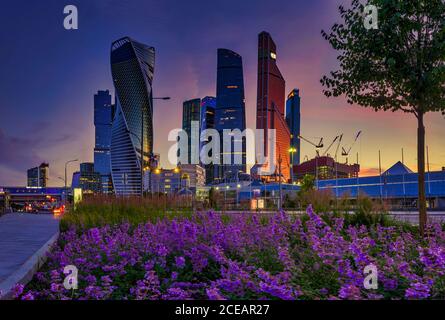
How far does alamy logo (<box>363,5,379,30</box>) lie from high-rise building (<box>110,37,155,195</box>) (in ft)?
345

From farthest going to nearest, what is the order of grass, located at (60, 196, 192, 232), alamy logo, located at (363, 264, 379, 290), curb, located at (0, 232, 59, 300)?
grass, located at (60, 196, 192, 232) < curb, located at (0, 232, 59, 300) < alamy logo, located at (363, 264, 379, 290)

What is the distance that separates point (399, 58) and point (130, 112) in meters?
120

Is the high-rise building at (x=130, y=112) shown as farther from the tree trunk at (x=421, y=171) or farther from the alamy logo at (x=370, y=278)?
the alamy logo at (x=370, y=278)

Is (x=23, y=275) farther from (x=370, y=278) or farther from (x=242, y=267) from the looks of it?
(x=370, y=278)

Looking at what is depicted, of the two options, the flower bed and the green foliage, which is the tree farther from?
the flower bed

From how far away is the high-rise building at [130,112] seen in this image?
117500mm

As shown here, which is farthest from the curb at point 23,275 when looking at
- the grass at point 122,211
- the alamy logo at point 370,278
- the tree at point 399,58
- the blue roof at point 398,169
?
the blue roof at point 398,169

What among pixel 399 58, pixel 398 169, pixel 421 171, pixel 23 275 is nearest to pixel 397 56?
pixel 399 58

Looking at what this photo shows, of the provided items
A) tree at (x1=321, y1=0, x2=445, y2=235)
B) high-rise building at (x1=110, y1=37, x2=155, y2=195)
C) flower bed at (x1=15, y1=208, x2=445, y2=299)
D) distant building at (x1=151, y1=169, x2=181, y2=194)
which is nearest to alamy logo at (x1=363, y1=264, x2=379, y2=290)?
flower bed at (x1=15, y1=208, x2=445, y2=299)

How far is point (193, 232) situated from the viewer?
21.3 feet

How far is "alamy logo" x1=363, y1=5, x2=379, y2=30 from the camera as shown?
8836mm

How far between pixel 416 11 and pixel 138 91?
386ft
